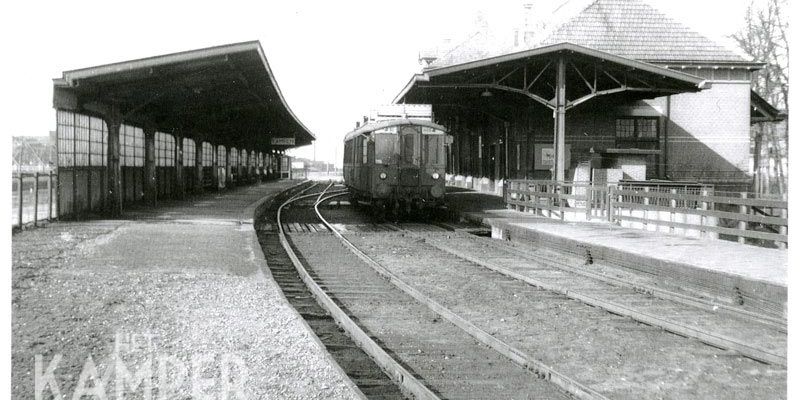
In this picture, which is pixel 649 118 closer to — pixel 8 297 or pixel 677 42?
pixel 677 42

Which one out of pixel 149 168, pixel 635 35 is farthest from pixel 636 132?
pixel 149 168

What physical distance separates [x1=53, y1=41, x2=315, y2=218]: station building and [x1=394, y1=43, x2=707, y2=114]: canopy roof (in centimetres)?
555

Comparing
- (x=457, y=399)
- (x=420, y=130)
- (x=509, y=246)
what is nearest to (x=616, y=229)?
(x=509, y=246)

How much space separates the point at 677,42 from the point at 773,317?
86.4 ft

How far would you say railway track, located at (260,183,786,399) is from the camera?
584cm

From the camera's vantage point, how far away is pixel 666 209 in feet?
49.4

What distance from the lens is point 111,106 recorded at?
61.5ft

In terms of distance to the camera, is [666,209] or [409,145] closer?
[666,209]

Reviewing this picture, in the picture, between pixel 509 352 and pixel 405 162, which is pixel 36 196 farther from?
pixel 509 352

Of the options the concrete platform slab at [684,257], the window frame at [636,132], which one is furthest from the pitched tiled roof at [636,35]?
the concrete platform slab at [684,257]

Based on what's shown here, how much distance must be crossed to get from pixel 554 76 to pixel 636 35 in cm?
905

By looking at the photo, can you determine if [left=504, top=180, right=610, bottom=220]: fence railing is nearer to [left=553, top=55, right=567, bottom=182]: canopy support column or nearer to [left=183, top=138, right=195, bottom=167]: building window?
[left=553, top=55, right=567, bottom=182]: canopy support column

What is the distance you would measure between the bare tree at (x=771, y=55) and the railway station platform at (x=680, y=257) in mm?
4973

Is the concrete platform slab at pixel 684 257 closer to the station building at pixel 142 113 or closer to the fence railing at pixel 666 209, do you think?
the fence railing at pixel 666 209
